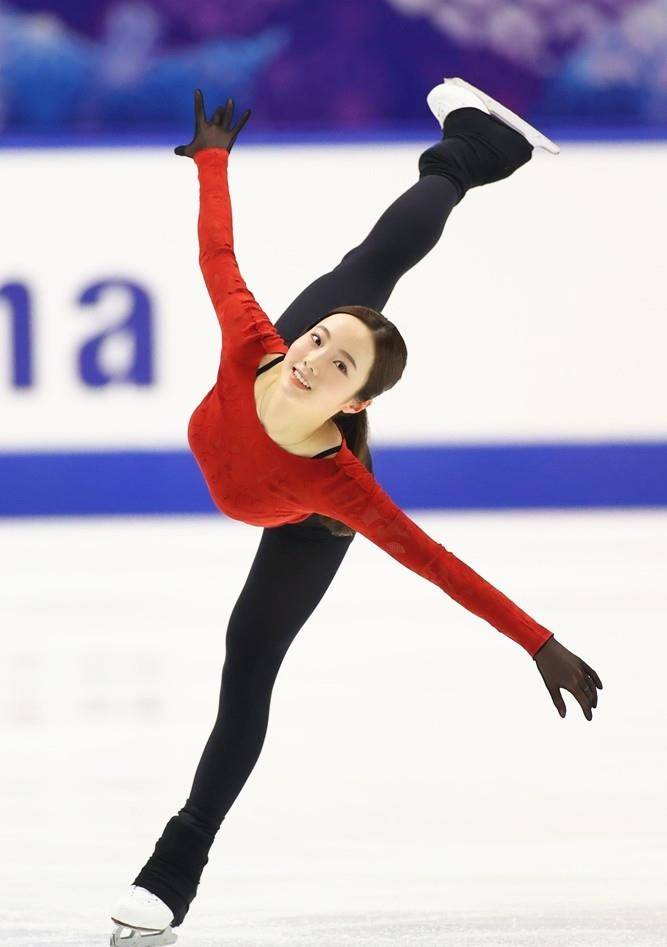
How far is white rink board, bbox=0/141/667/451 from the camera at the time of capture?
18.5ft

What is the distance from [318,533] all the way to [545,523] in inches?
129

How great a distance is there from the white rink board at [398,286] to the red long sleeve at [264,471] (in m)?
3.05

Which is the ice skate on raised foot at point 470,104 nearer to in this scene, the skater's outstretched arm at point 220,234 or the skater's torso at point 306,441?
the skater's outstretched arm at point 220,234

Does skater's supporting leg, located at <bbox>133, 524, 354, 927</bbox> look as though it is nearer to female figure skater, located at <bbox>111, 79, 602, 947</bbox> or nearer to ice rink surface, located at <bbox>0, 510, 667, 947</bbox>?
female figure skater, located at <bbox>111, 79, 602, 947</bbox>

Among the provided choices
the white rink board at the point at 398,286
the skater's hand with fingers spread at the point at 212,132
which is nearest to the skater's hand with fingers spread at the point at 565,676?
the skater's hand with fingers spread at the point at 212,132

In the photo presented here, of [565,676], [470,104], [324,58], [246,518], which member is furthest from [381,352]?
[324,58]

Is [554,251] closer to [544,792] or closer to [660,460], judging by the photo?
[660,460]

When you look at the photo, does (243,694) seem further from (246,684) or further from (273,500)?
(273,500)

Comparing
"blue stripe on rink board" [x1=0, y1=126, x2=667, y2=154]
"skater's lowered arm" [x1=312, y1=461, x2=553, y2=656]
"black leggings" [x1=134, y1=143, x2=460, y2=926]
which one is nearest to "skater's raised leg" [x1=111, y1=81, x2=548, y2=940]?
"black leggings" [x1=134, y1=143, x2=460, y2=926]

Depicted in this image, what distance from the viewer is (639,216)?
18.9ft

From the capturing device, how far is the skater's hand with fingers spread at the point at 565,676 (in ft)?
7.04

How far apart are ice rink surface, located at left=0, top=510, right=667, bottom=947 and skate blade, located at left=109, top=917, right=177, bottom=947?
0.04 metres

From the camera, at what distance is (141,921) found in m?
2.37

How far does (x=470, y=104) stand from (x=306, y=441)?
123 centimetres
